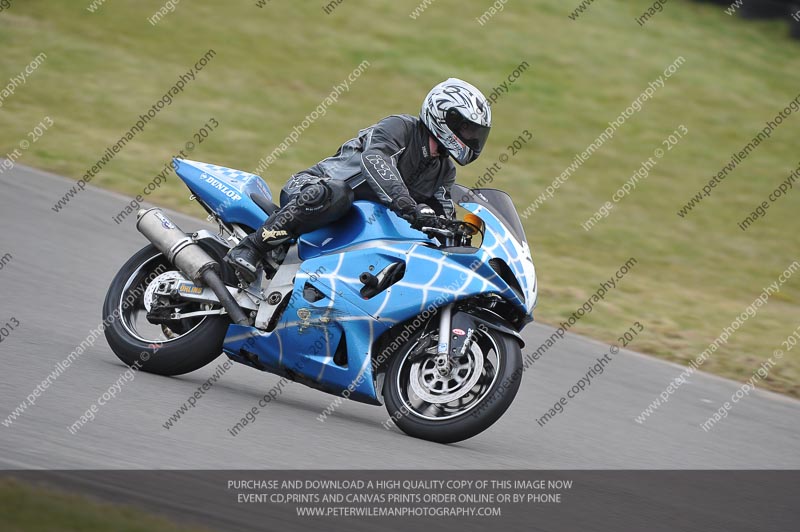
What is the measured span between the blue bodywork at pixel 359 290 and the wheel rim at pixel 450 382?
203 mm

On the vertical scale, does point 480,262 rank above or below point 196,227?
above

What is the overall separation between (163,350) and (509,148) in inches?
421

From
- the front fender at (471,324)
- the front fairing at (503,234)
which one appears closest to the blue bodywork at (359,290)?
the front fairing at (503,234)

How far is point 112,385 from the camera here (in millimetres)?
6043

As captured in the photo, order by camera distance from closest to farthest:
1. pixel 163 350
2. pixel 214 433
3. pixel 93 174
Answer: pixel 214 433 → pixel 163 350 → pixel 93 174

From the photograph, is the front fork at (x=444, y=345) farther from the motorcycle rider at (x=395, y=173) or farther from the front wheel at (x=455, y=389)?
the motorcycle rider at (x=395, y=173)

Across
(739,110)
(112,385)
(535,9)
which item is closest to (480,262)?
(112,385)

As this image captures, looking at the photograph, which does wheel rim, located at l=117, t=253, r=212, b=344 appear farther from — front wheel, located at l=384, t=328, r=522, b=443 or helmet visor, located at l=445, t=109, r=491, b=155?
helmet visor, located at l=445, t=109, r=491, b=155

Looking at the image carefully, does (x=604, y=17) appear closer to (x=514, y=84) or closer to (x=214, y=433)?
(x=514, y=84)

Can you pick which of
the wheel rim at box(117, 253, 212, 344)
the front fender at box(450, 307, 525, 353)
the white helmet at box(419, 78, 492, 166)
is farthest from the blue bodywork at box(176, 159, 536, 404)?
the wheel rim at box(117, 253, 212, 344)

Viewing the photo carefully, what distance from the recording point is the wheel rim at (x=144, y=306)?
663 centimetres

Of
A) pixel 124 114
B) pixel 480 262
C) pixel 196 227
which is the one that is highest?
pixel 480 262

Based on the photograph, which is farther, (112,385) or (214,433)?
(112,385)

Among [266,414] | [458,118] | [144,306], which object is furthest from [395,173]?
[144,306]
